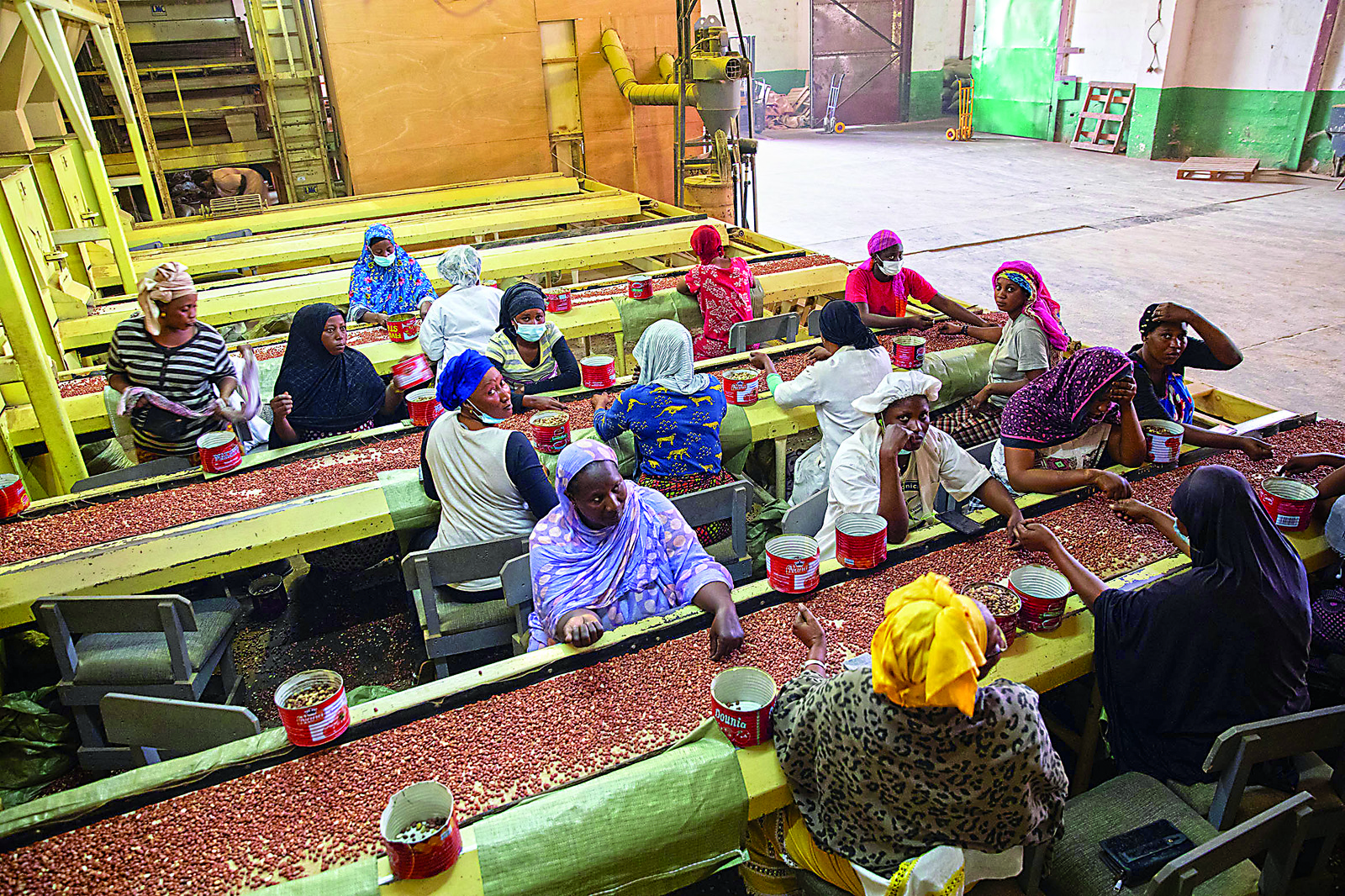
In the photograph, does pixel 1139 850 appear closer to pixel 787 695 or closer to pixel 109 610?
pixel 787 695

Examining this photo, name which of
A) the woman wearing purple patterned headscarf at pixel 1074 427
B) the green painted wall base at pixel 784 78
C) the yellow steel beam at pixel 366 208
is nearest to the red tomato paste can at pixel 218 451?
the woman wearing purple patterned headscarf at pixel 1074 427

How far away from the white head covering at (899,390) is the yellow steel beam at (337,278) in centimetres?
394

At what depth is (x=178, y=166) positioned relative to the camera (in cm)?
870

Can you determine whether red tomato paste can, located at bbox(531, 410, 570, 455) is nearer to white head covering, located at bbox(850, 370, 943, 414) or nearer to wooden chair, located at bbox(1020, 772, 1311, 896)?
white head covering, located at bbox(850, 370, 943, 414)

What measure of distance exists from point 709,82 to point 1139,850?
6.68m

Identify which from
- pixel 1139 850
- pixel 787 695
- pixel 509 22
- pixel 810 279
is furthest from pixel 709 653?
pixel 509 22

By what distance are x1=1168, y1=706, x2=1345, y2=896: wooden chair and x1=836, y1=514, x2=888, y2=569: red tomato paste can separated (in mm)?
901

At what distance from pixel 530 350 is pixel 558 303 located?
0.97m

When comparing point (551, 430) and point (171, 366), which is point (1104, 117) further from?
point (171, 366)

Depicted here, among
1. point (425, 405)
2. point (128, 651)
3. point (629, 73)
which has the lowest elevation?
point (128, 651)

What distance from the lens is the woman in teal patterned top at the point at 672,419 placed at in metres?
3.21

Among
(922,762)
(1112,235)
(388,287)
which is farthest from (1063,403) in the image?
(1112,235)

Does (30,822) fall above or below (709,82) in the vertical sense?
below

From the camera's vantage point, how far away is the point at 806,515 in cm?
308
